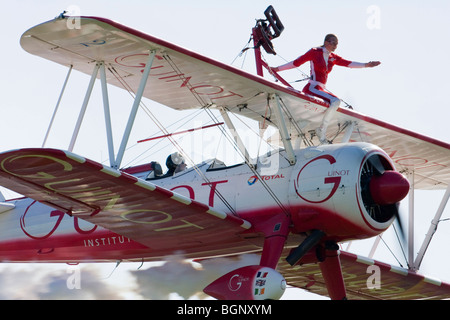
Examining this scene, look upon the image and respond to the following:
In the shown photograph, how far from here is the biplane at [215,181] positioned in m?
11.3

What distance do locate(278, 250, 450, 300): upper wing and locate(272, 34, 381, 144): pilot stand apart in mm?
2706

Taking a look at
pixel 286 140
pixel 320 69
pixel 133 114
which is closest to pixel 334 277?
pixel 286 140

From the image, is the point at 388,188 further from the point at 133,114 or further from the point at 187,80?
the point at 133,114

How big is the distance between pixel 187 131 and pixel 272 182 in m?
2.08

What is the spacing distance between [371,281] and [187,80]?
5330 mm

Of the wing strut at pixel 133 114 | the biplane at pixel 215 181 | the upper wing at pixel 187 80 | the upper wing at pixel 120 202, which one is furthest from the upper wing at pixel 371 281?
the wing strut at pixel 133 114

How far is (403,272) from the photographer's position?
1474 centimetres

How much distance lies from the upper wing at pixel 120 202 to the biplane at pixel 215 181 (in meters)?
0.02

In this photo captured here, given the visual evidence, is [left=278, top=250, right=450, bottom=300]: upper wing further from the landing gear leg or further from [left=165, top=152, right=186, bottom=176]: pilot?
[left=165, top=152, right=186, bottom=176]: pilot

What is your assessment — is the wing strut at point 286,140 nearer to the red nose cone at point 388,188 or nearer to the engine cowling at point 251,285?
the red nose cone at point 388,188

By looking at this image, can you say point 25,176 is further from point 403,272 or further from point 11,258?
point 403,272

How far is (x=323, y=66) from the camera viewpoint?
44.4 feet

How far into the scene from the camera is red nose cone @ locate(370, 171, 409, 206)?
37.9 feet
